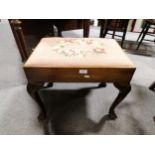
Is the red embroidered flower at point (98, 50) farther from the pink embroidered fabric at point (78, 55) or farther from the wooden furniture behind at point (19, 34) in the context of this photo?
the wooden furniture behind at point (19, 34)

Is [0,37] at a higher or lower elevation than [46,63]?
lower

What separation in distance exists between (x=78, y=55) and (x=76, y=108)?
21.9 inches

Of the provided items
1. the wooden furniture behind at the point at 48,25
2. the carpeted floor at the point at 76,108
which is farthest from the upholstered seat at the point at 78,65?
the wooden furniture behind at the point at 48,25

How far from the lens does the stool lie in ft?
2.53

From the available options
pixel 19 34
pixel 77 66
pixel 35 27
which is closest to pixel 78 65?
pixel 77 66

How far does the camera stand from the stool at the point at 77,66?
0.77 meters

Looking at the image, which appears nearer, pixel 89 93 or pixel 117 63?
pixel 117 63
